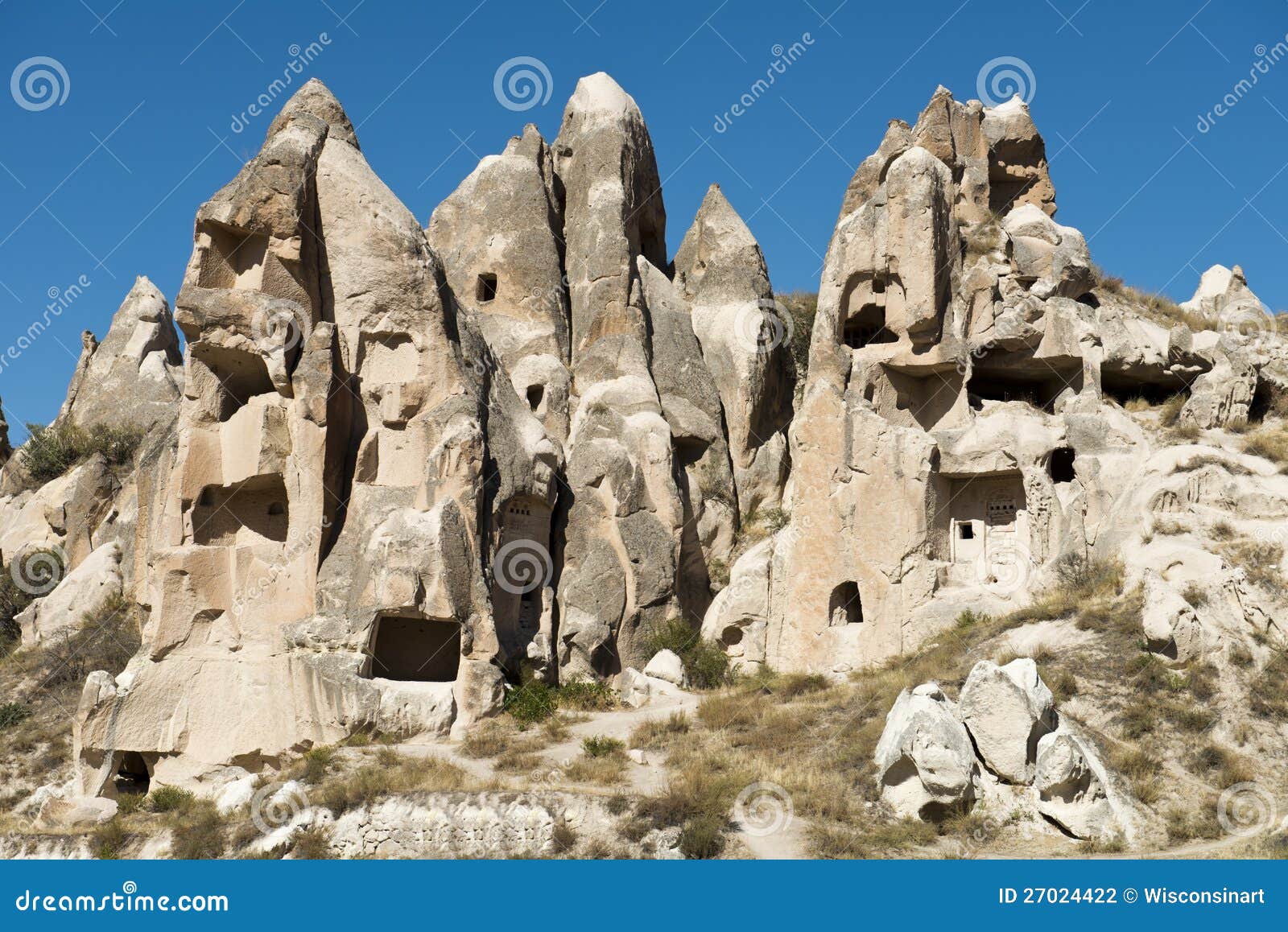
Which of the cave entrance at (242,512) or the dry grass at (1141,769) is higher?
the cave entrance at (242,512)

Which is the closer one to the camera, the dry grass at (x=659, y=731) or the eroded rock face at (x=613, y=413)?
the dry grass at (x=659, y=731)

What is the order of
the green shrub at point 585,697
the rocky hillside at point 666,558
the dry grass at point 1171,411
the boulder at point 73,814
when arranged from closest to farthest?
1. the rocky hillside at point 666,558
2. the boulder at point 73,814
3. the green shrub at point 585,697
4. the dry grass at point 1171,411

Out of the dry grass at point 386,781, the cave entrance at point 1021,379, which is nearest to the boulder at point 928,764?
the dry grass at point 386,781

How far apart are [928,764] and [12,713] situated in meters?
16.6

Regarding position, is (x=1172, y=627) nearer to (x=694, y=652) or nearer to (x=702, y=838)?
(x=702, y=838)

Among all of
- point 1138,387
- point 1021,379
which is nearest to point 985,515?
point 1021,379

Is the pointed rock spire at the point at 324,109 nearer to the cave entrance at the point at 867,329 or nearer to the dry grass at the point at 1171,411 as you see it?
the cave entrance at the point at 867,329

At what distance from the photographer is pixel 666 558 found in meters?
23.3

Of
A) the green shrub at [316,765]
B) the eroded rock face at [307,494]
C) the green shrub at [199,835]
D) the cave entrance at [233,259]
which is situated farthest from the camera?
the cave entrance at [233,259]

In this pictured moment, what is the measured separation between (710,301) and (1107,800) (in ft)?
60.0

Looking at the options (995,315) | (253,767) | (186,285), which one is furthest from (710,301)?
(253,767)

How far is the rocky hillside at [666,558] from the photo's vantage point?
14039mm

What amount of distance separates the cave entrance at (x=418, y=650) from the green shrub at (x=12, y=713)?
7.13 m

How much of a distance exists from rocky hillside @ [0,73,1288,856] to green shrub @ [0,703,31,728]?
3.5 inches
